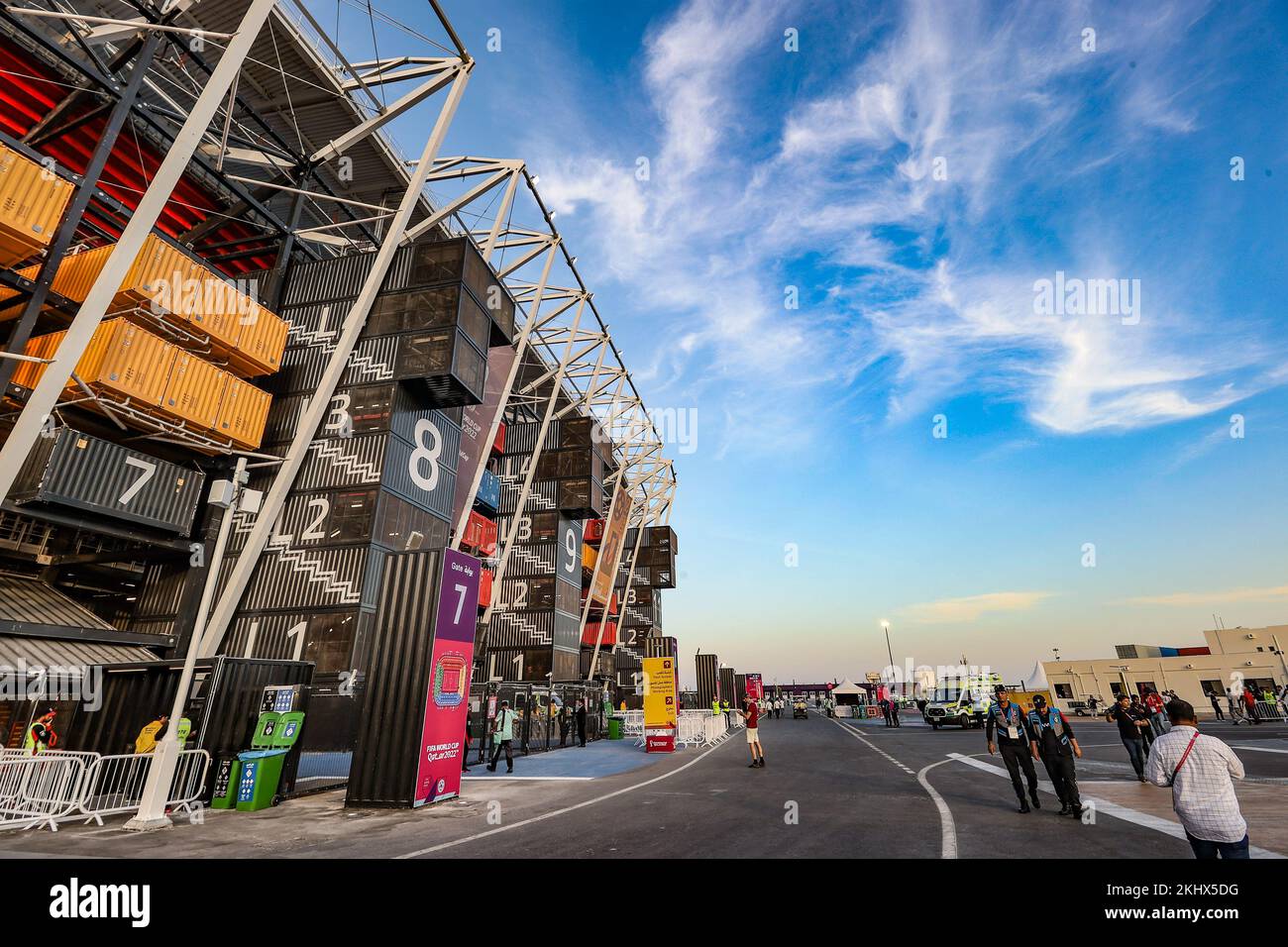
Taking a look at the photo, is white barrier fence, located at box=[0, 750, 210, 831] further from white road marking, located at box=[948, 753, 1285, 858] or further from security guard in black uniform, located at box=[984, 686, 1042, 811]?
white road marking, located at box=[948, 753, 1285, 858]

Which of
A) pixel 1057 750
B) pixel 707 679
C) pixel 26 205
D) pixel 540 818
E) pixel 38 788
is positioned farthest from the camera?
pixel 707 679

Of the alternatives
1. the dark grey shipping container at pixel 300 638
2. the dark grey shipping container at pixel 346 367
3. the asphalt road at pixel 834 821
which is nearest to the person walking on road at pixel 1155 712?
the asphalt road at pixel 834 821

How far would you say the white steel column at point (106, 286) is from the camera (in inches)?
602

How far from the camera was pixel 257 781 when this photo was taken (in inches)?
449

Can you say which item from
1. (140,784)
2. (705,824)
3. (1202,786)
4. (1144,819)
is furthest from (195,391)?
(1144,819)

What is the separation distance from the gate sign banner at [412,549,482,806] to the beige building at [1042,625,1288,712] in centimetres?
5283

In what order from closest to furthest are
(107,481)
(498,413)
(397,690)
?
(397,690) → (107,481) → (498,413)

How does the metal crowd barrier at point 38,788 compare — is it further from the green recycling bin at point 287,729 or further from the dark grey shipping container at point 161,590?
the dark grey shipping container at point 161,590

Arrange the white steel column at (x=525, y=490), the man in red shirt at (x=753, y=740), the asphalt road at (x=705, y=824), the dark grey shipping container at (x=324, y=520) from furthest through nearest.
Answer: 1. the white steel column at (x=525, y=490)
2. the dark grey shipping container at (x=324, y=520)
3. the man in red shirt at (x=753, y=740)
4. the asphalt road at (x=705, y=824)

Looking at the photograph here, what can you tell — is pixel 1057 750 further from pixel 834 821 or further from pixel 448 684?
pixel 448 684

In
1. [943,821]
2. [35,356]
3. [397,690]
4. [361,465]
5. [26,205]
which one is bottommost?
[943,821]

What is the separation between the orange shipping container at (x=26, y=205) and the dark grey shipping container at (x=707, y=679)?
1824 inches

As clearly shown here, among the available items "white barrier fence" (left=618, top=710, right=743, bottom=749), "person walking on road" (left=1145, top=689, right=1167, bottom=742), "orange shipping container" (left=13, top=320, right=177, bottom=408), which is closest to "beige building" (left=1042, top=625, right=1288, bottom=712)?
"white barrier fence" (left=618, top=710, right=743, bottom=749)

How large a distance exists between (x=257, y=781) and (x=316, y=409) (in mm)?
17726
